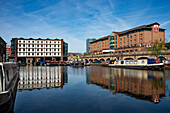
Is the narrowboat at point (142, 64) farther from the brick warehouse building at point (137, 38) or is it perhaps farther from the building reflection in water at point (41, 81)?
the building reflection in water at point (41, 81)

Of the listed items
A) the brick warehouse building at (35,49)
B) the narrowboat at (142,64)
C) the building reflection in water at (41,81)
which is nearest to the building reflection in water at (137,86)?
the building reflection in water at (41,81)

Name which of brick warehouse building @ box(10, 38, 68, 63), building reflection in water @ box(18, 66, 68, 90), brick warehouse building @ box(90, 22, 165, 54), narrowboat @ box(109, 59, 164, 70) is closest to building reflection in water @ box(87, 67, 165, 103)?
building reflection in water @ box(18, 66, 68, 90)

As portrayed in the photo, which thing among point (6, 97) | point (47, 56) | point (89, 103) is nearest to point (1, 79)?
point (6, 97)

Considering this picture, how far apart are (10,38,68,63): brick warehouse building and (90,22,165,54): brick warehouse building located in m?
36.7

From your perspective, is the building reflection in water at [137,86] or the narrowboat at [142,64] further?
the narrowboat at [142,64]

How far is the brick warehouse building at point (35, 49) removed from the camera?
9300 cm

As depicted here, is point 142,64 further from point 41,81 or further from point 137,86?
point 41,81

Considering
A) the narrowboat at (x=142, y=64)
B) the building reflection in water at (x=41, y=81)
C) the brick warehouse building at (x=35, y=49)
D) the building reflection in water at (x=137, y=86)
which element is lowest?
the building reflection in water at (x=41, y=81)

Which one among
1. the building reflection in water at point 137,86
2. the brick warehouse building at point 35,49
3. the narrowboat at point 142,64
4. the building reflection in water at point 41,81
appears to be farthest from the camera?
the brick warehouse building at point 35,49

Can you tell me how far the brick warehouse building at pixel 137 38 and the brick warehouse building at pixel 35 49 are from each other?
120 ft

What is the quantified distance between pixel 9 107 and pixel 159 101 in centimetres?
1025

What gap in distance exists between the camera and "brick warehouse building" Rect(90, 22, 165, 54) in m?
70.3

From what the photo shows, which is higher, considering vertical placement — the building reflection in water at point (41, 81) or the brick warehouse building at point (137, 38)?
the brick warehouse building at point (137, 38)

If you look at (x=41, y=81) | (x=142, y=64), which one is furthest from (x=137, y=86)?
(x=142, y=64)
